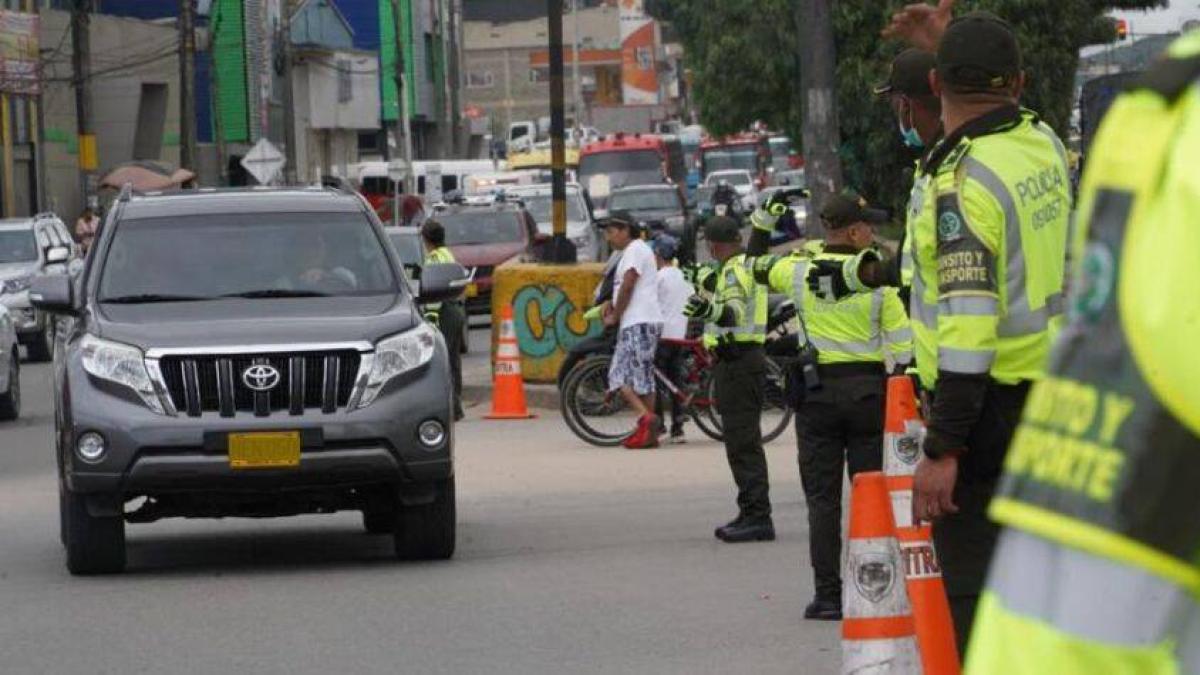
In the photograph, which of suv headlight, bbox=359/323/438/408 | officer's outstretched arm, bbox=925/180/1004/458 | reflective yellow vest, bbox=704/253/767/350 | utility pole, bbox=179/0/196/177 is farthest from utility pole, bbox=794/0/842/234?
utility pole, bbox=179/0/196/177

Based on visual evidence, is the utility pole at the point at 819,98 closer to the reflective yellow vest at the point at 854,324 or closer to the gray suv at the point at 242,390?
the gray suv at the point at 242,390

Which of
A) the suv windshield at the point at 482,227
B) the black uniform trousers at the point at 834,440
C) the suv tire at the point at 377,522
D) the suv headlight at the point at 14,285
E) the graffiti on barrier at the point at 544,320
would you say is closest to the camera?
the black uniform trousers at the point at 834,440

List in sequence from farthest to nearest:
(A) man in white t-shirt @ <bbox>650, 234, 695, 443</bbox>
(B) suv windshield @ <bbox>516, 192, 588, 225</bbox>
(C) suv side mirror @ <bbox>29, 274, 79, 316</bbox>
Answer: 1. (B) suv windshield @ <bbox>516, 192, 588, 225</bbox>
2. (A) man in white t-shirt @ <bbox>650, 234, 695, 443</bbox>
3. (C) suv side mirror @ <bbox>29, 274, 79, 316</bbox>

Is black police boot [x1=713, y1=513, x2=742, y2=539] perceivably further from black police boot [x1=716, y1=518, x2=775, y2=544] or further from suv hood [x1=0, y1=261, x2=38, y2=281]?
suv hood [x1=0, y1=261, x2=38, y2=281]

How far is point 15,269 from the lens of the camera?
109 feet

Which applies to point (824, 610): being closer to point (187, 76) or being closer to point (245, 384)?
point (245, 384)

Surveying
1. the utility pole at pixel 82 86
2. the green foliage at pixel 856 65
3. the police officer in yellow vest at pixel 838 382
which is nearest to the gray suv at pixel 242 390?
the police officer in yellow vest at pixel 838 382

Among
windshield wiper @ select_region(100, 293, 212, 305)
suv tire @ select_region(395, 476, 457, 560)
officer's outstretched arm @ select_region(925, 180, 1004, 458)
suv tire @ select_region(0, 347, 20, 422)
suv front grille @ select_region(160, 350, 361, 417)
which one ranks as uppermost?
officer's outstretched arm @ select_region(925, 180, 1004, 458)

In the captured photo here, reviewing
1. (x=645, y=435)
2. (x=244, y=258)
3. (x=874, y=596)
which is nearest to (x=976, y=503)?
(x=874, y=596)

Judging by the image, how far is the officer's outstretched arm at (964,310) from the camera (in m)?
5.68

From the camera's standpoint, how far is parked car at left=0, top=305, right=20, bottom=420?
2334 cm

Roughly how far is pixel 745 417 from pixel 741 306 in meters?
0.61

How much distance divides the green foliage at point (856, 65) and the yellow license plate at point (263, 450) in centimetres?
2330

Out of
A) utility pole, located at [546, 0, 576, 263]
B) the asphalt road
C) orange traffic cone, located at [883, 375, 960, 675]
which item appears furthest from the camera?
utility pole, located at [546, 0, 576, 263]
